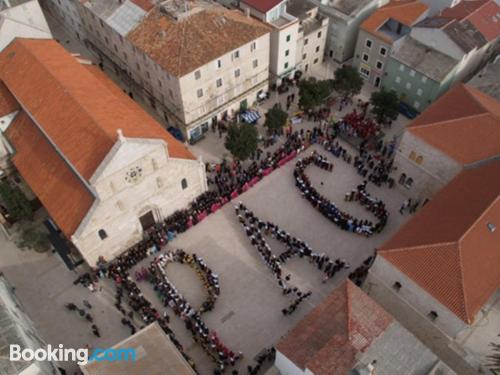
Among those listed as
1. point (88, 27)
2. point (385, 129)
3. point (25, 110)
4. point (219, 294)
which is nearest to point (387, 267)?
Result: point (219, 294)

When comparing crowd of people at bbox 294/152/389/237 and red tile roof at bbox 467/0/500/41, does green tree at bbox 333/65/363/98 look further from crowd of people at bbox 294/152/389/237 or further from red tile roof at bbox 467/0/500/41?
red tile roof at bbox 467/0/500/41

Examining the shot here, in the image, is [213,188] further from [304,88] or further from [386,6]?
[386,6]

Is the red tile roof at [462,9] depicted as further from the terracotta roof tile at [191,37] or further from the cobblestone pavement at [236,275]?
the cobblestone pavement at [236,275]

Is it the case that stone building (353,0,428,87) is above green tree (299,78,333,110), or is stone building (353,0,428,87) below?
above

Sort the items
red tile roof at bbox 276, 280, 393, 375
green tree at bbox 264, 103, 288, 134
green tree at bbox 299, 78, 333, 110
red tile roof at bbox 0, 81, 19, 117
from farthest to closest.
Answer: green tree at bbox 299, 78, 333, 110 → green tree at bbox 264, 103, 288, 134 → red tile roof at bbox 0, 81, 19, 117 → red tile roof at bbox 276, 280, 393, 375

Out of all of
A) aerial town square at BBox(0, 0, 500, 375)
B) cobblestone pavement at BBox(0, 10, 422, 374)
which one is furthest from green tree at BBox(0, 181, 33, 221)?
cobblestone pavement at BBox(0, 10, 422, 374)

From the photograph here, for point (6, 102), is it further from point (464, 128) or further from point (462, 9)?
point (462, 9)

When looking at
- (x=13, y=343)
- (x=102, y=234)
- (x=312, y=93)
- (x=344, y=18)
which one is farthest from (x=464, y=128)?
(x=13, y=343)
